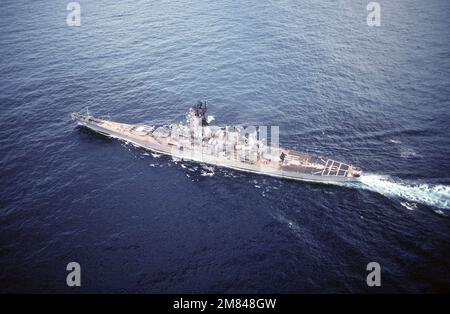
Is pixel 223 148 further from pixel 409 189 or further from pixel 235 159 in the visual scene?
pixel 409 189

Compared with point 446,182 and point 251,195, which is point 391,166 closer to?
point 446,182

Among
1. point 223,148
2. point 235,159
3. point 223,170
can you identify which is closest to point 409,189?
point 235,159

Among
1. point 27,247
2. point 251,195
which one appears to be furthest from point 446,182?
point 27,247

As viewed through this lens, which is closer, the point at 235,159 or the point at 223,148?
the point at 235,159

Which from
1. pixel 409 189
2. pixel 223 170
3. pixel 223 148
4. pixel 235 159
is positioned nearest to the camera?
pixel 409 189

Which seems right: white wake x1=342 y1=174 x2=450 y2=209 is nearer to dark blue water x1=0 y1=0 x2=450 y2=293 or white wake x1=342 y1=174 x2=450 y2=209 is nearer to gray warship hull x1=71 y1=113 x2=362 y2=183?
dark blue water x1=0 y1=0 x2=450 y2=293

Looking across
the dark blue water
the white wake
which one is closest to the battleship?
the dark blue water
